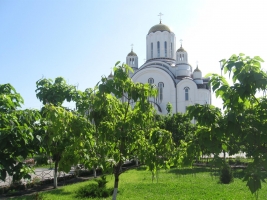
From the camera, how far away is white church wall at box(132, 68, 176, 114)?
38125 millimetres

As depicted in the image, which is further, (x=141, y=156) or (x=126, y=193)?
(x=126, y=193)

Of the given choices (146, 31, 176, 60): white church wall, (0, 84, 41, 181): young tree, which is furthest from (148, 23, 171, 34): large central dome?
(0, 84, 41, 181): young tree

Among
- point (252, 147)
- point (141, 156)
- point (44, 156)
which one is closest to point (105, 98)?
point (141, 156)

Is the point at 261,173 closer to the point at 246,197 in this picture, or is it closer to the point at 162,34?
the point at 246,197

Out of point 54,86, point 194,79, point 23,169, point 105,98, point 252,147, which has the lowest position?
point 23,169

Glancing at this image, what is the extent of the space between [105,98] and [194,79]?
1387 inches

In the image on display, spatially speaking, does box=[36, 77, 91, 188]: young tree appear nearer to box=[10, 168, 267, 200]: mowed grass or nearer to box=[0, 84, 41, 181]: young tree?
box=[0, 84, 41, 181]: young tree

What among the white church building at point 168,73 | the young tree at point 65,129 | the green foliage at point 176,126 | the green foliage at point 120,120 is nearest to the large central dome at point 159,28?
the white church building at point 168,73

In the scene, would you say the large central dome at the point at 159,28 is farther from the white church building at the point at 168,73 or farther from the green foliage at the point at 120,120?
the green foliage at the point at 120,120

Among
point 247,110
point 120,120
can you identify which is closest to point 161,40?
point 120,120

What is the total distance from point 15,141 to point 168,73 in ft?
116

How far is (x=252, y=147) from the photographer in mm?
3850

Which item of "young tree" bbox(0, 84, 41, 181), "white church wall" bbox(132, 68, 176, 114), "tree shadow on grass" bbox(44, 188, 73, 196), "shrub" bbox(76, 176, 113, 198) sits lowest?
"tree shadow on grass" bbox(44, 188, 73, 196)

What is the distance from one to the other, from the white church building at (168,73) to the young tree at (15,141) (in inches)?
1255
